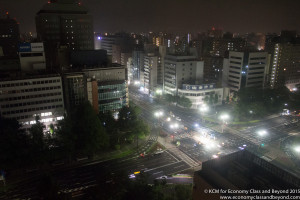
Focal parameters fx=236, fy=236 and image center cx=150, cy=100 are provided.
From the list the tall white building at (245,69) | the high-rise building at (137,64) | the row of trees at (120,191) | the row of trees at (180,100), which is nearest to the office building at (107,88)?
the row of trees at (180,100)

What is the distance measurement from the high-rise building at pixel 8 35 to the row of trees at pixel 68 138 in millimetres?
106076

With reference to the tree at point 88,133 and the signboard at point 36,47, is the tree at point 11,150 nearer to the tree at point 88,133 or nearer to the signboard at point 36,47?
the tree at point 88,133

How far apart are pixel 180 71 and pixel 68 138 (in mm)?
60349

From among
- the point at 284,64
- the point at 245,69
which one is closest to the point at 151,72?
the point at 245,69

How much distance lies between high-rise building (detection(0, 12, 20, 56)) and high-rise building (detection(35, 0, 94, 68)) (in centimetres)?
4409

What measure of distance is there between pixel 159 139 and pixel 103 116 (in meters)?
18.1

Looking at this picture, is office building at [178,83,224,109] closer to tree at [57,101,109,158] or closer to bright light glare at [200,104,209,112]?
bright light glare at [200,104,209,112]

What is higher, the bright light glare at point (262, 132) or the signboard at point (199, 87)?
the signboard at point (199, 87)

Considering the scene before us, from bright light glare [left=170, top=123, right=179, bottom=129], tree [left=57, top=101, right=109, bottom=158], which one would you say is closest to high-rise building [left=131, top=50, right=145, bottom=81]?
bright light glare [left=170, top=123, right=179, bottom=129]

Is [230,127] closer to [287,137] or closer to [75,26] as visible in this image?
[287,137]

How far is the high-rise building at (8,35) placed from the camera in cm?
14693

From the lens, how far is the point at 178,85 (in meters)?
103

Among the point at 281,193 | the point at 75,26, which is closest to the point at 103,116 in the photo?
the point at 281,193

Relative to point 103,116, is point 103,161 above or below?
below
